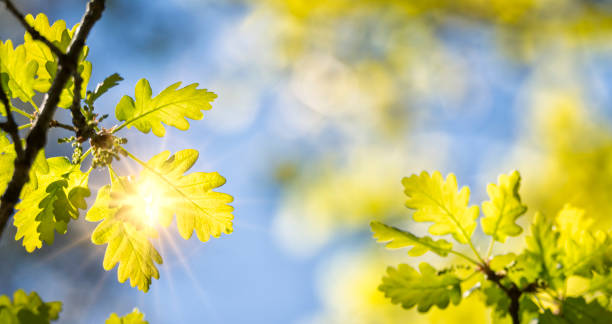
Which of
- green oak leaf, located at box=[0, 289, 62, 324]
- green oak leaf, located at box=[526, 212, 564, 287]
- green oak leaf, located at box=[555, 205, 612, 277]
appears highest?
green oak leaf, located at box=[0, 289, 62, 324]

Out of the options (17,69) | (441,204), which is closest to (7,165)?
(17,69)

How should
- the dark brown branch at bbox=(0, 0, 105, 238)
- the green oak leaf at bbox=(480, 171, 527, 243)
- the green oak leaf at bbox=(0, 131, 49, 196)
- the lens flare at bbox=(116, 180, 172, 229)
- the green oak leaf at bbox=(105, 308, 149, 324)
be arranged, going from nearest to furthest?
1. the dark brown branch at bbox=(0, 0, 105, 238)
2. the green oak leaf at bbox=(105, 308, 149, 324)
3. the green oak leaf at bbox=(480, 171, 527, 243)
4. the green oak leaf at bbox=(0, 131, 49, 196)
5. the lens flare at bbox=(116, 180, 172, 229)

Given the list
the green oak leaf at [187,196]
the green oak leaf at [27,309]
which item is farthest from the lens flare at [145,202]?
the green oak leaf at [27,309]

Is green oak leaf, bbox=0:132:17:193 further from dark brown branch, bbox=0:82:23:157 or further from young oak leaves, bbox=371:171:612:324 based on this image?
young oak leaves, bbox=371:171:612:324

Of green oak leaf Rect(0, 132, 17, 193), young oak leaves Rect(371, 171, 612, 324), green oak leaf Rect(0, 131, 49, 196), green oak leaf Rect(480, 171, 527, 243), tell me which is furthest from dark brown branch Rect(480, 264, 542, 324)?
green oak leaf Rect(0, 132, 17, 193)

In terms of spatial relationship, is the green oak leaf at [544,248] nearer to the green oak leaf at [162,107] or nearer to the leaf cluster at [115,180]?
the leaf cluster at [115,180]
